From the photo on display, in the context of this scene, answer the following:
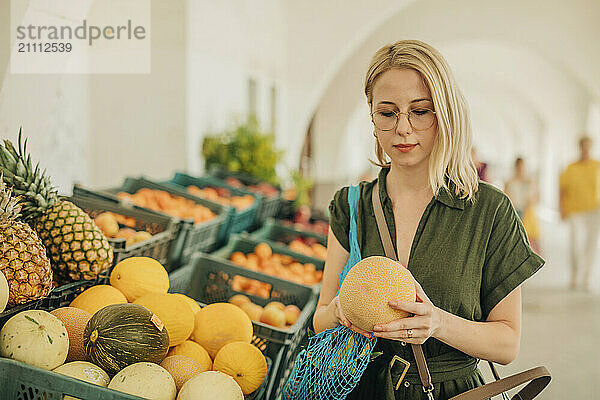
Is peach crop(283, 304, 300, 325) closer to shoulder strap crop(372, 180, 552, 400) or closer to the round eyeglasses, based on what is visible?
shoulder strap crop(372, 180, 552, 400)

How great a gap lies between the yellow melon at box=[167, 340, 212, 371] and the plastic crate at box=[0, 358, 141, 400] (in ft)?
1.53

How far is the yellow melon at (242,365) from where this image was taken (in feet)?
5.84

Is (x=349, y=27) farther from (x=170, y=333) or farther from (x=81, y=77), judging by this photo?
(x=170, y=333)

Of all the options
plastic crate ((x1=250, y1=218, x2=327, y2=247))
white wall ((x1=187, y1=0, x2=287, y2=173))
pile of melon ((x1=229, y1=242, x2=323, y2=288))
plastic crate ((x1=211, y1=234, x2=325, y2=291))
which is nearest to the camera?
pile of melon ((x1=229, y1=242, x2=323, y2=288))

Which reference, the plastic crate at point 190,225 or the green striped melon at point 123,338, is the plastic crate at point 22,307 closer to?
the green striped melon at point 123,338

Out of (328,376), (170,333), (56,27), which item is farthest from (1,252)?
(56,27)

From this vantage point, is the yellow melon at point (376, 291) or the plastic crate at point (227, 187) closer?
the yellow melon at point (376, 291)

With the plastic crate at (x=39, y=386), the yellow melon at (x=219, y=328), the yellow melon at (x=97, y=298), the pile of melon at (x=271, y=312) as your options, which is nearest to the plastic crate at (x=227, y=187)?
the pile of melon at (x=271, y=312)

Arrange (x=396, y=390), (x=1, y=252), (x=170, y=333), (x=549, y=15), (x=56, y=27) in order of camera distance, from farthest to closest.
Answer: (x=549, y=15)
(x=56, y=27)
(x=170, y=333)
(x=396, y=390)
(x=1, y=252)

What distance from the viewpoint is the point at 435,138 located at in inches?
64.2

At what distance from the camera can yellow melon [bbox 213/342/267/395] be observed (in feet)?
5.84

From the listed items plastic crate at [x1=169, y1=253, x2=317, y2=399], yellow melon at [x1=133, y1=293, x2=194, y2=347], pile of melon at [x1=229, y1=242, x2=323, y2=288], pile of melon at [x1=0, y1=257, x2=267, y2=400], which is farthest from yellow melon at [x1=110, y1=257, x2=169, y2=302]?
pile of melon at [x1=229, y1=242, x2=323, y2=288]

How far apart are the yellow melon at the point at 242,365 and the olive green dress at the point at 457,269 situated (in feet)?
1.04

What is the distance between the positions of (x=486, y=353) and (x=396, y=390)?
0.87 feet
